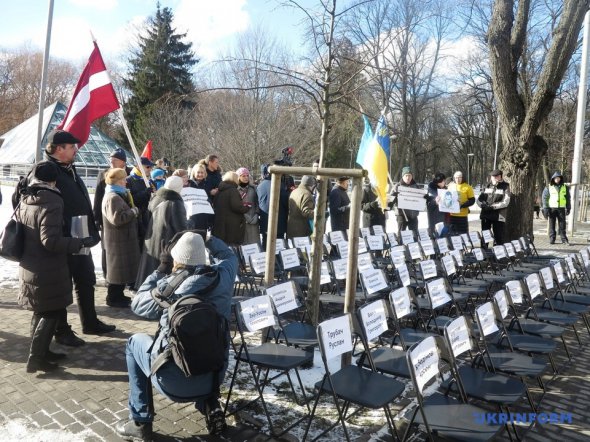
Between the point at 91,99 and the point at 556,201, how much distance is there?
12973mm

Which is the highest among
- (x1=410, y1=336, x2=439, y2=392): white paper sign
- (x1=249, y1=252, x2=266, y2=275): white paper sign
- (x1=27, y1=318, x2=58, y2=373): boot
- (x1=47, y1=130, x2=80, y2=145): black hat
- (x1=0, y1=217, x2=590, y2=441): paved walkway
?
(x1=47, y1=130, x2=80, y2=145): black hat

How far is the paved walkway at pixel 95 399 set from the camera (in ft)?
11.2

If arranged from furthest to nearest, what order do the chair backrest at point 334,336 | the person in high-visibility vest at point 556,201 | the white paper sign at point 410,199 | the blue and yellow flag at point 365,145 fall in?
the person in high-visibility vest at point 556,201 → the white paper sign at point 410,199 → the blue and yellow flag at point 365,145 → the chair backrest at point 334,336

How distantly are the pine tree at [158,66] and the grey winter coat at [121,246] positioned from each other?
3418cm

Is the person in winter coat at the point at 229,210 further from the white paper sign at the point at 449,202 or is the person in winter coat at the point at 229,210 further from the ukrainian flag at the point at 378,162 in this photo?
the white paper sign at the point at 449,202

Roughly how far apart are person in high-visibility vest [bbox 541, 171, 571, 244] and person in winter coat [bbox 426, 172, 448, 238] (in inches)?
206

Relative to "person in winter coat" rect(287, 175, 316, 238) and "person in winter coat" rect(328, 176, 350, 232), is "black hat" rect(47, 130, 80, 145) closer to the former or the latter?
"person in winter coat" rect(287, 175, 316, 238)

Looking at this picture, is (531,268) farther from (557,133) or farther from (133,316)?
(557,133)

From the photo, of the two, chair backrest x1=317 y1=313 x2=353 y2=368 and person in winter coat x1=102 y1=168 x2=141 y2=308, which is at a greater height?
person in winter coat x1=102 y1=168 x2=141 y2=308

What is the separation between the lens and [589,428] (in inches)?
147

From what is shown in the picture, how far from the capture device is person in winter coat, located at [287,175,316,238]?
8.53 metres

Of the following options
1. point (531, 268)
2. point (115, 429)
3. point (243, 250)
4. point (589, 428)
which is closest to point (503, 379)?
point (589, 428)

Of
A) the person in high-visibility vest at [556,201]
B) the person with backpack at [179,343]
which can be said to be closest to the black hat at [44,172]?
the person with backpack at [179,343]

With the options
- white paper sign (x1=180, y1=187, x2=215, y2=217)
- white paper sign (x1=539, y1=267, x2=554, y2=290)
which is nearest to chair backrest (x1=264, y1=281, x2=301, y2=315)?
white paper sign (x1=180, y1=187, x2=215, y2=217)
